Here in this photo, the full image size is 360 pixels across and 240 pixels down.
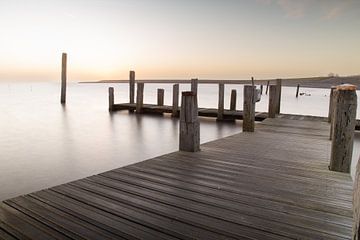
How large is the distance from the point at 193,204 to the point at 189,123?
2.17 m

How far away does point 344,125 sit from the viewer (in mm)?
3869

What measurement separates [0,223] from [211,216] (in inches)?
67.0

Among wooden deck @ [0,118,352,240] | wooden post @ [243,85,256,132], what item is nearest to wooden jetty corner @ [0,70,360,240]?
wooden deck @ [0,118,352,240]

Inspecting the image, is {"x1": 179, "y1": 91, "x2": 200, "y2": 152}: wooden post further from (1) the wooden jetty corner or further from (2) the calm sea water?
(2) the calm sea water

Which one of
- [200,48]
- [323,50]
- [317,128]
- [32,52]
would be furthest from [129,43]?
[317,128]

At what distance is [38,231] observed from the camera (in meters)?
2.18

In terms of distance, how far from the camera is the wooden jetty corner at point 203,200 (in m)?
2.21

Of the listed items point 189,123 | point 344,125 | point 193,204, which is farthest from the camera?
point 189,123

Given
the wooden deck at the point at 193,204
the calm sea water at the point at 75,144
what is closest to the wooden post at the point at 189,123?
the wooden deck at the point at 193,204

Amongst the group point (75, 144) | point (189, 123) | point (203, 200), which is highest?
point (189, 123)

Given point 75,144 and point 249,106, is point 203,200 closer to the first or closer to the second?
point 249,106

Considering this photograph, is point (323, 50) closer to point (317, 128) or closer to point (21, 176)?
point (317, 128)

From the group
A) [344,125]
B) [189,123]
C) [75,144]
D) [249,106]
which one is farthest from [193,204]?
[75,144]

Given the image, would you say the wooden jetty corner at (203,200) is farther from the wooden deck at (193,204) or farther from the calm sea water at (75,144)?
the calm sea water at (75,144)
